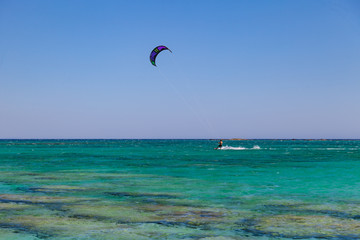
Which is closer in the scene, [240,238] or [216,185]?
[240,238]

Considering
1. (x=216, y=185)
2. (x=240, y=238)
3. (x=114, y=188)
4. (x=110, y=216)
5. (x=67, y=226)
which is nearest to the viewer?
(x=240, y=238)

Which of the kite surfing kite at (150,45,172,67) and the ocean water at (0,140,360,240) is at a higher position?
the kite surfing kite at (150,45,172,67)

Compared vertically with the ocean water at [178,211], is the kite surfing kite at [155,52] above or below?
above

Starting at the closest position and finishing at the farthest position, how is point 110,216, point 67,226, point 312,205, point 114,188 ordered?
1. point 67,226
2. point 110,216
3. point 312,205
4. point 114,188

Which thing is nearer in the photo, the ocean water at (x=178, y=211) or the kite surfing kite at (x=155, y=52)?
the ocean water at (x=178, y=211)

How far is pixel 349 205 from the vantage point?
1464cm

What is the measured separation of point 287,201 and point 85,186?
1032cm

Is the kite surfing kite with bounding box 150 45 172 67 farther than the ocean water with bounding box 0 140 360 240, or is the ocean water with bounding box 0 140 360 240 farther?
the kite surfing kite with bounding box 150 45 172 67

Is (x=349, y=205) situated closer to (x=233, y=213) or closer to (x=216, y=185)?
(x=233, y=213)

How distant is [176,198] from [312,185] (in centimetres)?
887

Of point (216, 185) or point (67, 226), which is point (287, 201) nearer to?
point (216, 185)

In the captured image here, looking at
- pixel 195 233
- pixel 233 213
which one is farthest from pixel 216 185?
pixel 195 233

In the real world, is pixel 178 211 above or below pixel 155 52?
below

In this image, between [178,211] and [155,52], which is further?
[155,52]
